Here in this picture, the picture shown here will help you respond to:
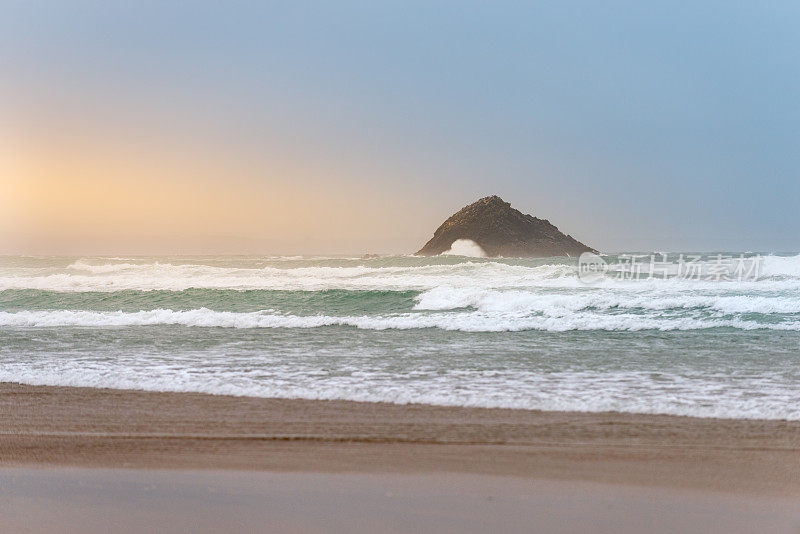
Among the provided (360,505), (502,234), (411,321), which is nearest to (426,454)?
(360,505)

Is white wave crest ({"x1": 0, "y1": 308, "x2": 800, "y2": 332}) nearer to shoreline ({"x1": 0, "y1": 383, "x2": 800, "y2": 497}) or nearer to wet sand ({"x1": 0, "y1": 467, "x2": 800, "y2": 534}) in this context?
shoreline ({"x1": 0, "y1": 383, "x2": 800, "y2": 497})

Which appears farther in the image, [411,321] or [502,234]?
[502,234]

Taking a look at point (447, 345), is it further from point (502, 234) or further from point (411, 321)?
point (502, 234)

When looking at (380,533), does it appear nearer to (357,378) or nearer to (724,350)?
(357,378)

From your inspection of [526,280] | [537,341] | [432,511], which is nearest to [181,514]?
[432,511]

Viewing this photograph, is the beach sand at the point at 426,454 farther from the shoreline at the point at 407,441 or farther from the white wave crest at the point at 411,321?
the white wave crest at the point at 411,321

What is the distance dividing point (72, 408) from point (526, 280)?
19047 mm

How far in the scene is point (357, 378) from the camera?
701cm

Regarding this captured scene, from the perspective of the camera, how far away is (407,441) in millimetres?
4527

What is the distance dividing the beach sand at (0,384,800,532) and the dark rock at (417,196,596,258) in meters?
47.0

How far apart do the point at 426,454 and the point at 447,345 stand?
582 cm

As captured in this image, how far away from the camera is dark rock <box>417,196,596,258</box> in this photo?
5272cm

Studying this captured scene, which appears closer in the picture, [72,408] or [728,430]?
[728,430]

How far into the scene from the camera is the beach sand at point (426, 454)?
3.39 meters
